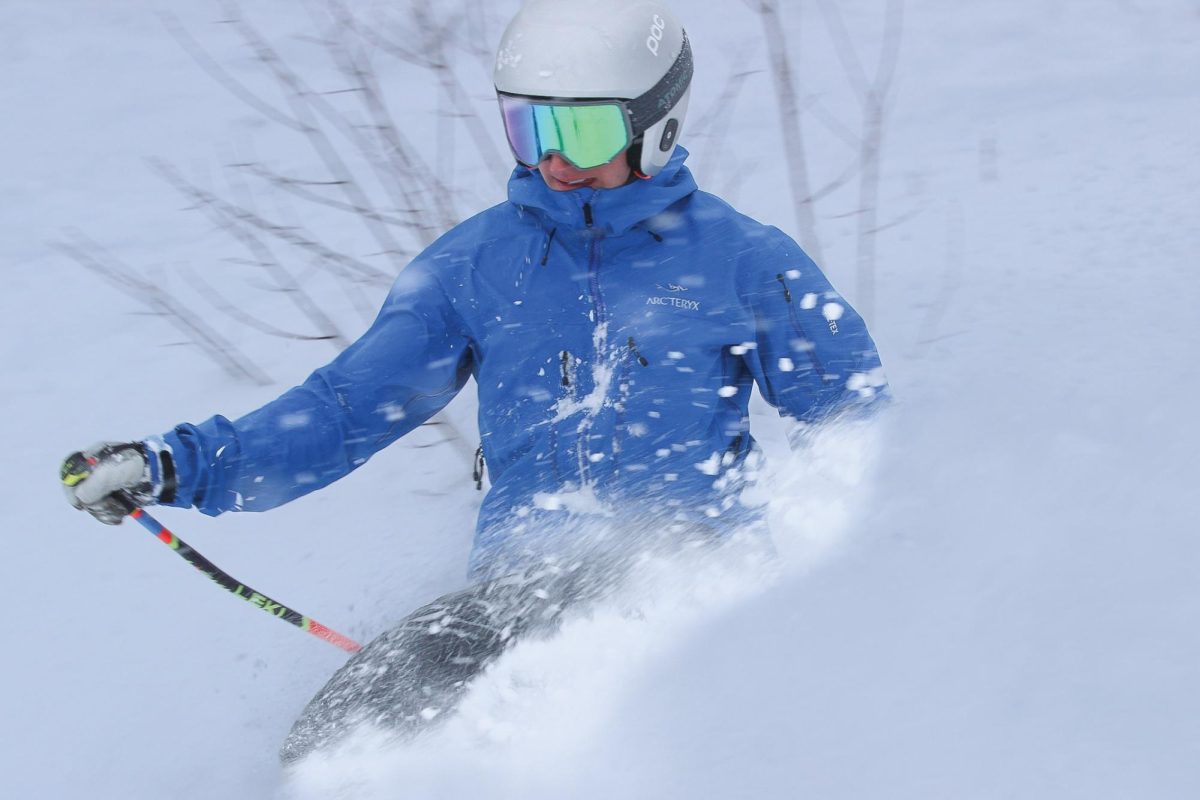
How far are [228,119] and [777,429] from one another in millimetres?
3878

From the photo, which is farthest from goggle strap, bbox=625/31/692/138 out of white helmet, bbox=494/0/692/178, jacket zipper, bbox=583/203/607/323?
jacket zipper, bbox=583/203/607/323

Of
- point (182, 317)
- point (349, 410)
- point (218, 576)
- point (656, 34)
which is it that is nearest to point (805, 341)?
point (656, 34)

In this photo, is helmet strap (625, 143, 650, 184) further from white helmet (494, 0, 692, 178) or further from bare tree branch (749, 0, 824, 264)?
bare tree branch (749, 0, 824, 264)

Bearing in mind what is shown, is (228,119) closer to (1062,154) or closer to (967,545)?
(1062,154)

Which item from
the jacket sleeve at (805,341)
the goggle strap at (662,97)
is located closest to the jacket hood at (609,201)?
the goggle strap at (662,97)

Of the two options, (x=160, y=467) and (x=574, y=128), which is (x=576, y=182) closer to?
(x=574, y=128)

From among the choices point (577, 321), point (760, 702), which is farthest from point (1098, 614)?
point (577, 321)

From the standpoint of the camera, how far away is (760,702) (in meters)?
2.25

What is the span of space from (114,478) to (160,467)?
3.5 inches

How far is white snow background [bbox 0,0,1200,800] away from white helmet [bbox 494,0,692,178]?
0.79 meters

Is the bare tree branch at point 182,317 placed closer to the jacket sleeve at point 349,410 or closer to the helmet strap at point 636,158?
the jacket sleeve at point 349,410

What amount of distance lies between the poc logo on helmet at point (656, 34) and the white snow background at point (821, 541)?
0.92m

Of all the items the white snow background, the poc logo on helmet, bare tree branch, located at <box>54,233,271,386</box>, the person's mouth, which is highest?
the poc logo on helmet

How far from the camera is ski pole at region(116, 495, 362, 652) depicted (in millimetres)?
2127
